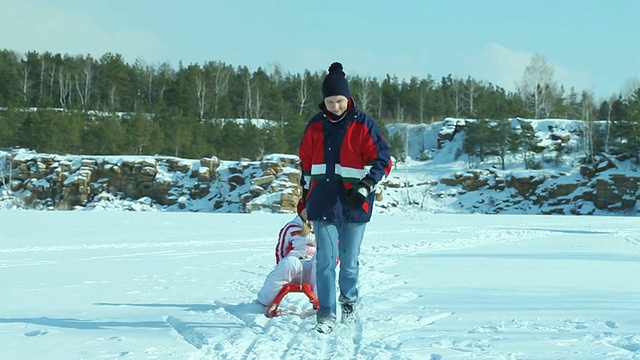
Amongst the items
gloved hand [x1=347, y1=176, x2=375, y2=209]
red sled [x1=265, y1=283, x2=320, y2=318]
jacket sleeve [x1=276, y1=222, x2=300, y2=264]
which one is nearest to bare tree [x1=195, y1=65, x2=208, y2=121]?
jacket sleeve [x1=276, y1=222, x2=300, y2=264]

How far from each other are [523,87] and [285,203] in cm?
3708

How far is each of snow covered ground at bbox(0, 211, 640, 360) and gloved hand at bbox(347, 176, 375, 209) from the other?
33.1 inches

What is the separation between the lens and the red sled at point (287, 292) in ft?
15.1

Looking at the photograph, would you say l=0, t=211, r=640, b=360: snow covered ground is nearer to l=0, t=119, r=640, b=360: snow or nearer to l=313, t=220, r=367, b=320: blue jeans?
l=0, t=119, r=640, b=360: snow

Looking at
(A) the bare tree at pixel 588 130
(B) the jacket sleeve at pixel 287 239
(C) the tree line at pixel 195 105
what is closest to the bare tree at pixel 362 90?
(C) the tree line at pixel 195 105

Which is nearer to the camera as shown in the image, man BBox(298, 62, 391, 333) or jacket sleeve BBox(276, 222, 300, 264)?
man BBox(298, 62, 391, 333)

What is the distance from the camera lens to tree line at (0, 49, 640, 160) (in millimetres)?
42281

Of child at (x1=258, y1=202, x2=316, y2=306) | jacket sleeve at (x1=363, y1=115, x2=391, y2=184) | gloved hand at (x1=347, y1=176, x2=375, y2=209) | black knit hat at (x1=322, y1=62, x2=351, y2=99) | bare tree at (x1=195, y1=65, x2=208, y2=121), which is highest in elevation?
bare tree at (x1=195, y1=65, x2=208, y2=121)

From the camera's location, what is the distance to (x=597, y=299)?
495 cm

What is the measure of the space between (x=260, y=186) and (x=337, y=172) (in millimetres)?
32489

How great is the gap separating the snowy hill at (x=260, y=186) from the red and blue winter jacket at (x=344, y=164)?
99.4 ft

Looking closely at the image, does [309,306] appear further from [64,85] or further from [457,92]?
[457,92]

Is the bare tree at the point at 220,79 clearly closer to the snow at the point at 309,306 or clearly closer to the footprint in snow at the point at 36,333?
the snow at the point at 309,306

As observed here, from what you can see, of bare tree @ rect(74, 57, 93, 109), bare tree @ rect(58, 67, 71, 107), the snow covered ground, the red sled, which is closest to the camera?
the snow covered ground
